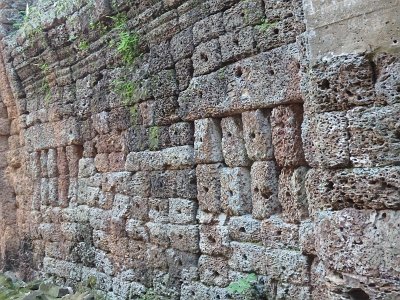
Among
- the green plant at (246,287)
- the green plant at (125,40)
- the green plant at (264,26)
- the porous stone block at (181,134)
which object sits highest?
the green plant at (125,40)

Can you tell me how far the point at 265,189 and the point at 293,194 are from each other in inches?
11.8

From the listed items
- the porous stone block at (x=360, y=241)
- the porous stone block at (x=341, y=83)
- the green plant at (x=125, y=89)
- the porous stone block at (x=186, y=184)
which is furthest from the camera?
the green plant at (x=125, y=89)

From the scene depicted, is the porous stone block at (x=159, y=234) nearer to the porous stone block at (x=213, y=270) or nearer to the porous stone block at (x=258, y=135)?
the porous stone block at (x=213, y=270)

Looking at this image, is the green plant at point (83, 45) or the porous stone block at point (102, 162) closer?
the porous stone block at point (102, 162)

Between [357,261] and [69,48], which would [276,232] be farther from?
[69,48]

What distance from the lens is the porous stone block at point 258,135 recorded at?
4.52m

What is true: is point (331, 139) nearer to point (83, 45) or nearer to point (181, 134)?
point (181, 134)

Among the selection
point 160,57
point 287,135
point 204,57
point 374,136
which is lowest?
point 374,136

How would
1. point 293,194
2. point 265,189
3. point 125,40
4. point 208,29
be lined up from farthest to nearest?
point 125,40, point 208,29, point 265,189, point 293,194

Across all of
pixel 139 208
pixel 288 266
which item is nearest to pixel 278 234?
pixel 288 266

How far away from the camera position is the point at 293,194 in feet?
14.1

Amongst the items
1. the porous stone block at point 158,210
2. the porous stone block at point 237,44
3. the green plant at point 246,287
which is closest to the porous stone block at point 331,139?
the porous stone block at point 237,44

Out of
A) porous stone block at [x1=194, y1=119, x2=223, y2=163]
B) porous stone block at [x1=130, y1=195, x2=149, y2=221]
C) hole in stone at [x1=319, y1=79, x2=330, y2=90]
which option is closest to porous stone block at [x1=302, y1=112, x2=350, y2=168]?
hole in stone at [x1=319, y1=79, x2=330, y2=90]

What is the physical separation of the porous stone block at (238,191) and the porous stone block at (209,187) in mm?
148
